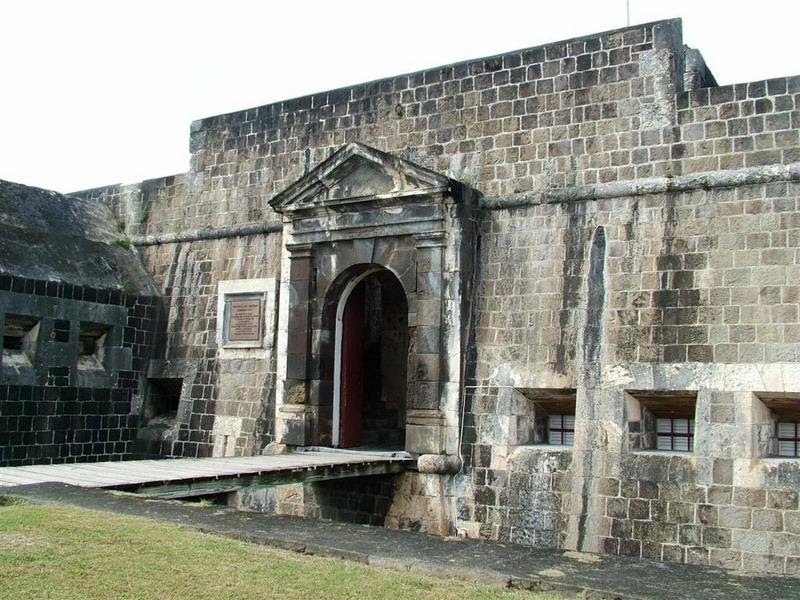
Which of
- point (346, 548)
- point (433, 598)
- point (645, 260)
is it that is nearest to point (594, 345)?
point (645, 260)

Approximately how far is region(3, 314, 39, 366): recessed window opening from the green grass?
7514 mm

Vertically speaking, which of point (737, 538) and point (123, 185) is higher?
point (123, 185)

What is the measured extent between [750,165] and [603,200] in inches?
64.4

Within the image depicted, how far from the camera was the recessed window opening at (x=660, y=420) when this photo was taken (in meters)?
9.86

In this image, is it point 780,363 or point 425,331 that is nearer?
point 780,363

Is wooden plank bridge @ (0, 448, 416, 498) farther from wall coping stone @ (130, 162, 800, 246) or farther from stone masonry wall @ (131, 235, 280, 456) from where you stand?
wall coping stone @ (130, 162, 800, 246)

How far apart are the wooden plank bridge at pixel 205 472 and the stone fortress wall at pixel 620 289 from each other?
88cm

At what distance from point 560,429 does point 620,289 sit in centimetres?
190

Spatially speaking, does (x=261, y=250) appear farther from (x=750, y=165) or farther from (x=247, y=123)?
(x=750, y=165)

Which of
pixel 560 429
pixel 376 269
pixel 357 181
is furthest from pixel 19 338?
pixel 560 429

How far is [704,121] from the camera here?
10023mm

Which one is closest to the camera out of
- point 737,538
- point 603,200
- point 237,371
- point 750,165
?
point 737,538

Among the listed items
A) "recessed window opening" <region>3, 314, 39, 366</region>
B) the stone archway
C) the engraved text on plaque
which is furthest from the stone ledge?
"recessed window opening" <region>3, 314, 39, 366</region>

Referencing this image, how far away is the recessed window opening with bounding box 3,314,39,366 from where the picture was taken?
12.8 m
